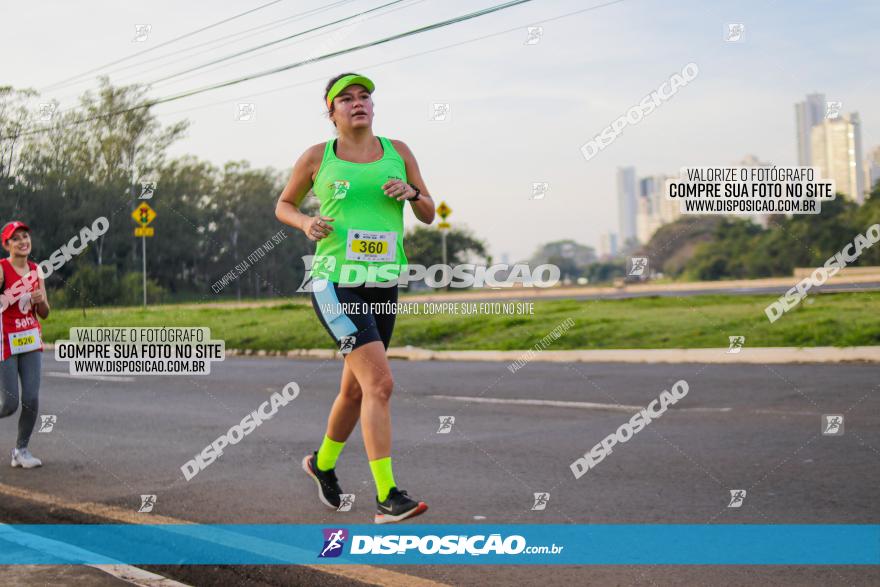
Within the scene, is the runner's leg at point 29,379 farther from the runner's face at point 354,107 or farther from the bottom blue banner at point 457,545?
the runner's face at point 354,107

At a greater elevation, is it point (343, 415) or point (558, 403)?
point (343, 415)

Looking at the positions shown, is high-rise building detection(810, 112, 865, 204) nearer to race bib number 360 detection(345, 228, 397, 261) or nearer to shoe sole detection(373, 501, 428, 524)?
race bib number 360 detection(345, 228, 397, 261)

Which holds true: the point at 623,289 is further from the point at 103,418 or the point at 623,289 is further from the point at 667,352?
the point at 103,418

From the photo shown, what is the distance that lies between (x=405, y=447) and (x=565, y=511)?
2.60 meters

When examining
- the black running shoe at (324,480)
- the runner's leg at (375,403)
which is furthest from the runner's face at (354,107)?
the black running shoe at (324,480)

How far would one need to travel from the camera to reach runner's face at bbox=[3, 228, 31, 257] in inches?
266

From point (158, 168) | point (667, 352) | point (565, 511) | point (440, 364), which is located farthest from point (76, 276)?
point (565, 511)

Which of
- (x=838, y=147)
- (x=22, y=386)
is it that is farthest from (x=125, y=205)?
(x=838, y=147)

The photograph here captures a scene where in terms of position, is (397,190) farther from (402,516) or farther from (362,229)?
(402,516)

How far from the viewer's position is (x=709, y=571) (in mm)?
4125

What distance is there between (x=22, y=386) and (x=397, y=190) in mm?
4526

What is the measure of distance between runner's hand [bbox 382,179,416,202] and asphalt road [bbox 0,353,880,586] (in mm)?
1646

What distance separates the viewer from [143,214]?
621 inches

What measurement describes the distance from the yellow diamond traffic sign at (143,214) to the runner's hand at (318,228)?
11956 millimetres
